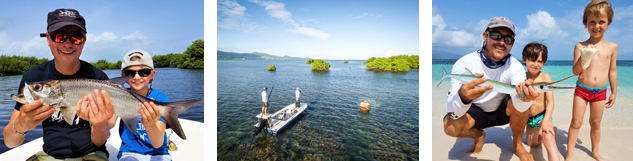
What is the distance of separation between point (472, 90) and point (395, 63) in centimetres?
3196

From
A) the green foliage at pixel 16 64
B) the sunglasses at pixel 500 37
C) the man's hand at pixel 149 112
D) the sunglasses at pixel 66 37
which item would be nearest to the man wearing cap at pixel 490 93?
the sunglasses at pixel 500 37

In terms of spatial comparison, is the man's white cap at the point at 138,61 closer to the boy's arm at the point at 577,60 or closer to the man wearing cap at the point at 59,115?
the man wearing cap at the point at 59,115

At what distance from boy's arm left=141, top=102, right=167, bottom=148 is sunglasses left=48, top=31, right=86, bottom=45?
0.54 m

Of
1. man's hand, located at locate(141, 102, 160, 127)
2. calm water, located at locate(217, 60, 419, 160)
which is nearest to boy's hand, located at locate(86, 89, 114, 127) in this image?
man's hand, located at locate(141, 102, 160, 127)

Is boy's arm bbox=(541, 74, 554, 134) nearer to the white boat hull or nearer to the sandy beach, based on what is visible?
the sandy beach

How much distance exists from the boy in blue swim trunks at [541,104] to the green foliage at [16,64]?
Answer: 7439 mm

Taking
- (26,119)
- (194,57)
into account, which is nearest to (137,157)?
(26,119)

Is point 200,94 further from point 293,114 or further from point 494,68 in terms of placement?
point 494,68

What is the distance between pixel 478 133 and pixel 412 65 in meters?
33.5

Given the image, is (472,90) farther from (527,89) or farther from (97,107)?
(97,107)

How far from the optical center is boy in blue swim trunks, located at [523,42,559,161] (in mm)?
1881

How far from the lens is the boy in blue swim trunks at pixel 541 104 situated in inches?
74.0

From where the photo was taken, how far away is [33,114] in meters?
1.20

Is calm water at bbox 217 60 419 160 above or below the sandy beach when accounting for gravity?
below
